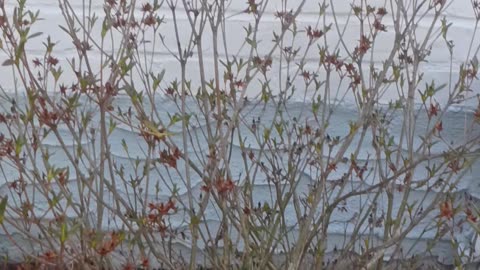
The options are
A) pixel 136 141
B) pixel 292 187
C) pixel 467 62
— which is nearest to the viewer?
pixel 292 187

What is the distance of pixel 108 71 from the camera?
4281 mm

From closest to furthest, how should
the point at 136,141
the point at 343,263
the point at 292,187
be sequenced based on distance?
the point at 292,187 < the point at 343,263 < the point at 136,141

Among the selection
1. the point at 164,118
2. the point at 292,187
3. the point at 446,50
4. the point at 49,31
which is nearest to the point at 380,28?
the point at 292,187

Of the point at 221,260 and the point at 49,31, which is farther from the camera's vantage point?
the point at 49,31

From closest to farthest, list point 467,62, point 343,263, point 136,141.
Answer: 1. point 343,263
2. point 467,62
3. point 136,141

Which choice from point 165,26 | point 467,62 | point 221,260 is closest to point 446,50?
point 467,62

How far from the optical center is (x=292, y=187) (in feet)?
10.8

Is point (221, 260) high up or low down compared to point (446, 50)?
down

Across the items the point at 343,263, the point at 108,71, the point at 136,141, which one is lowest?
the point at 343,263

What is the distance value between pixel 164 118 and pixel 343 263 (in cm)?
114

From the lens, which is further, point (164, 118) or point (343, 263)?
point (164, 118)

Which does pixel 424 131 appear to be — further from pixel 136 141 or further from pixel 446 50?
pixel 136 141

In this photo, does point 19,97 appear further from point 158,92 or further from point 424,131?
point 424,131

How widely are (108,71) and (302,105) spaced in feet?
2.68
